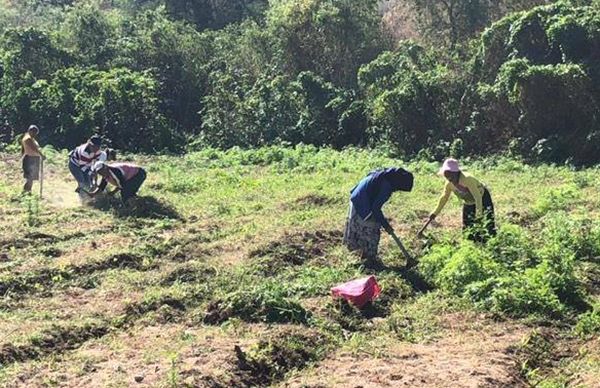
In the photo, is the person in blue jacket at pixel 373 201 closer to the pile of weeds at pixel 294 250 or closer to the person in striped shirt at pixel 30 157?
the pile of weeds at pixel 294 250

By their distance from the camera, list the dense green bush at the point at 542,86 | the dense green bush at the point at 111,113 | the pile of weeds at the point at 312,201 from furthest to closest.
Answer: the dense green bush at the point at 111,113
the dense green bush at the point at 542,86
the pile of weeds at the point at 312,201

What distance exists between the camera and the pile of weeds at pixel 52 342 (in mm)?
6859

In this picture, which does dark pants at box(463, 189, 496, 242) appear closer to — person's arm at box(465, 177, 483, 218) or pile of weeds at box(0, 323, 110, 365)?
person's arm at box(465, 177, 483, 218)

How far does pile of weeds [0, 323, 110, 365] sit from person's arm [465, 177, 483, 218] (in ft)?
14.4

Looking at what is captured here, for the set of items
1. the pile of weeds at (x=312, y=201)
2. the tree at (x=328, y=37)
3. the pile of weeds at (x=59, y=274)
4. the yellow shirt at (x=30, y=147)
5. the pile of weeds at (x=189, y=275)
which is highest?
the tree at (x=328, y=37)

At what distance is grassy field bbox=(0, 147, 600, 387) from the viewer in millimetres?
6578

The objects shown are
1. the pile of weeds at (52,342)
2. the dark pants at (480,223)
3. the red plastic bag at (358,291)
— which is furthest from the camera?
the dark pants at (480,223)

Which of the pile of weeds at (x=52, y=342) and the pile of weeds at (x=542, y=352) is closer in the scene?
the pile of weeds at (x=542, y=352)

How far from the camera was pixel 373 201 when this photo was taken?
377 inches

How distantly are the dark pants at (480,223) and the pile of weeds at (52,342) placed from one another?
4.16 m

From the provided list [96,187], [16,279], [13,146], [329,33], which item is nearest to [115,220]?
[96,187]

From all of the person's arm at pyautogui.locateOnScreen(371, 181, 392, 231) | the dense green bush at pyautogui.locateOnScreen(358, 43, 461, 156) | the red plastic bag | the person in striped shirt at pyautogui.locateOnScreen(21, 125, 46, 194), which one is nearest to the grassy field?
the red plastic bag

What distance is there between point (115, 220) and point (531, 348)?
7055mm

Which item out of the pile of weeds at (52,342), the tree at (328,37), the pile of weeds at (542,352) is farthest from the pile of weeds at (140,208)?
the tree at (328,37)
